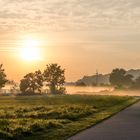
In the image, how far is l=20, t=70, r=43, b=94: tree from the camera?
124 meters

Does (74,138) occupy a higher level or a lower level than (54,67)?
lower

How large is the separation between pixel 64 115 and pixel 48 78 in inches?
3930

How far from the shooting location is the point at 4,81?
399ft

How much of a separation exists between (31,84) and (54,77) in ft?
30.6

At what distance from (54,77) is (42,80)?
4.41 metres

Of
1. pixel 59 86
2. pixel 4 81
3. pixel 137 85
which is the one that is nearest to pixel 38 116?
pixel 4 81

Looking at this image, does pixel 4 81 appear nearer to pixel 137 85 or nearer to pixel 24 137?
pixel 137 85

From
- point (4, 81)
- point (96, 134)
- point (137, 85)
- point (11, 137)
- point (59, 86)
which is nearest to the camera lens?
point (11, 137)

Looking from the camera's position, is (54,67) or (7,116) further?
(54,67)

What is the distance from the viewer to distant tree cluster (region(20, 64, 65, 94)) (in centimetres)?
12481

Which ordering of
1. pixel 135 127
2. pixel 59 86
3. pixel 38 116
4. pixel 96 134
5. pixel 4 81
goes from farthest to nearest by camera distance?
pixel 59 86
pixel 4 81
pixel 38 116
pixel 135 127
pixel 96 134

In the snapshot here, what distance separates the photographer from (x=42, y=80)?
12938cm

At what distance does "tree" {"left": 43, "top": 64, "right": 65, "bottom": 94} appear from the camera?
429 ft

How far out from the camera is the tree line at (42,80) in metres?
124
